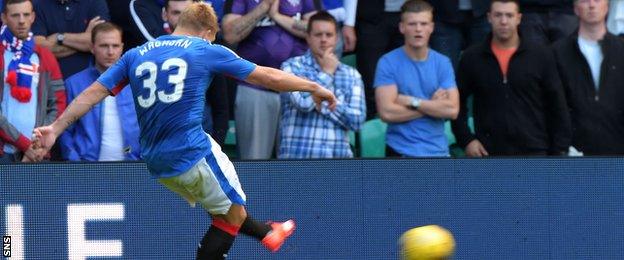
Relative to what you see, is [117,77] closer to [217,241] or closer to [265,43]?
[217,241]

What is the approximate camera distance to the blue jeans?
42.1 feet

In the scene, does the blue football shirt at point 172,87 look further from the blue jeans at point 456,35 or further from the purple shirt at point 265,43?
A: the blue jeans at point 456,35

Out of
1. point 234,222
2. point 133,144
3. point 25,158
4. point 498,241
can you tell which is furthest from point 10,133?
point 498,241

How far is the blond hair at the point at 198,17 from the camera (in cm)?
936

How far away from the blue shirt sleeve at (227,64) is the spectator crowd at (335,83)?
227 cm

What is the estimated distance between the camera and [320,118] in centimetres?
1175

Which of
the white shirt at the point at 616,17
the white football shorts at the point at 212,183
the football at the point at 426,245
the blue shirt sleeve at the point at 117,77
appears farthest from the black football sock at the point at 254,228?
the white shirt at the point at 616,17

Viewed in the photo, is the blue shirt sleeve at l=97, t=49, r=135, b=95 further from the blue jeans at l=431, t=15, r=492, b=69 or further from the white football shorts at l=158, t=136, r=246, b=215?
the blue jeans at l=431, t=15, r=492, b=69

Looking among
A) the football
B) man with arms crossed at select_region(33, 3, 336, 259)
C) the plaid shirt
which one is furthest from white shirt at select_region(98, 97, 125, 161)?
the football

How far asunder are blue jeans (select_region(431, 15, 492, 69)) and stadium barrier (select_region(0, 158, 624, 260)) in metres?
1.89

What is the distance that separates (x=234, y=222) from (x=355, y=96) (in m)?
2.43

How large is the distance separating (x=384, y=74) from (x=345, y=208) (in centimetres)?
140

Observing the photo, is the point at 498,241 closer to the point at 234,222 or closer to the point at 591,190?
the point at 591,190

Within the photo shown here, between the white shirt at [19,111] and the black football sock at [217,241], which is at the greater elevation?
the white shirt at [19,111]
